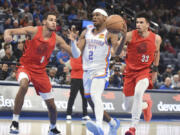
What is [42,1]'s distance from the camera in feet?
59.6

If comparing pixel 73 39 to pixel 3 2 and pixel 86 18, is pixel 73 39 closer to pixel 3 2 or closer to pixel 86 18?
pixel 3 2

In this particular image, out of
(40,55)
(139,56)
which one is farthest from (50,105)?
(139,56)

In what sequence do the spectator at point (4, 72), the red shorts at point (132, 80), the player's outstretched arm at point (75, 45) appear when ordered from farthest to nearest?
the spectator at point (4, 72), the red shorts at point (132, 80), the player's outstretched arm at point (75, 45)

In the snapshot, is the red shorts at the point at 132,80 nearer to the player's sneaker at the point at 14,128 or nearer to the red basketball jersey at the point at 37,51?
the red basketball jersey at the point at 37,51

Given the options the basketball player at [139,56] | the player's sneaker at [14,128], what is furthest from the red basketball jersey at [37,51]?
the basketball player at [139,56]

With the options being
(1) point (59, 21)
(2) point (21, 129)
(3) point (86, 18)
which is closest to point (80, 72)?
(2) point (21, 129)

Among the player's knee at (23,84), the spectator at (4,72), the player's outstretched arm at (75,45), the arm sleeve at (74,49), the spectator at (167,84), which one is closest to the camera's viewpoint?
the player's outstretched arm at (75,45)

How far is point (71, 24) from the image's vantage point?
1839cm

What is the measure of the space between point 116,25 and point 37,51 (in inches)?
64.1

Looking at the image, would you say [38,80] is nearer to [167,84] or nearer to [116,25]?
[116,25]

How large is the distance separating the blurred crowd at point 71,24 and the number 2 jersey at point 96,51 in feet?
3.26

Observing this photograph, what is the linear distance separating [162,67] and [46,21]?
12.2 metres

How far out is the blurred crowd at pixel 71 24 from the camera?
13.1 m

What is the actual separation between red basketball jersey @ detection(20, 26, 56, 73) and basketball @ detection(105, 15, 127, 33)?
1.13 metres
